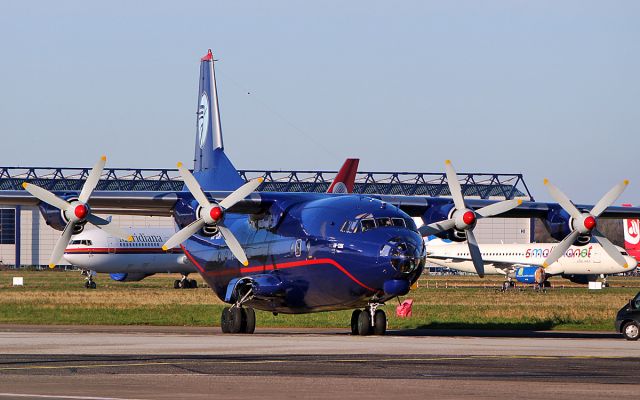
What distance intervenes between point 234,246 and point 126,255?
53982mm

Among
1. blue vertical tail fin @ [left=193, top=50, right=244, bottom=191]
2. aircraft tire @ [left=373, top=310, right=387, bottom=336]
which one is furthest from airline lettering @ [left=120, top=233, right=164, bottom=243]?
aircraft tire @ [left=373, top=310, right=387, bottom=336]

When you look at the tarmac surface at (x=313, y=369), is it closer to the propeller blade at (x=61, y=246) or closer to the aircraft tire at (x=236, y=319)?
the aircraft tire at (x=236, y=319)

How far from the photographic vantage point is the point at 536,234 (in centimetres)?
17125


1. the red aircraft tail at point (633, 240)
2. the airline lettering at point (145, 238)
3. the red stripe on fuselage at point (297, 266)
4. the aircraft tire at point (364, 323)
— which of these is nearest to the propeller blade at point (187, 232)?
the red stripe on fuselage at point (297, 266)

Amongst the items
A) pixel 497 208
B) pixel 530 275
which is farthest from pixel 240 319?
pixel 530 275

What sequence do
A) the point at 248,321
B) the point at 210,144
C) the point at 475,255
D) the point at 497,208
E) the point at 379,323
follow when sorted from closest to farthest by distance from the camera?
1. the point at 379,323
2. the point at 248,321
3. the point at 475,255
4. the point at 497,208
5. the point at 210,144

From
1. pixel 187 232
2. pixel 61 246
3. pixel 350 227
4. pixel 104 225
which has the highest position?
pixel 104 225

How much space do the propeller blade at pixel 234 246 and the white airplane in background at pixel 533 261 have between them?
50.5 metres

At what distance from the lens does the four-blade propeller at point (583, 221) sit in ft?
120

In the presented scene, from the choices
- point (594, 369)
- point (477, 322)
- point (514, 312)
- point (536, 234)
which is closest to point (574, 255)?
point (514, 312)

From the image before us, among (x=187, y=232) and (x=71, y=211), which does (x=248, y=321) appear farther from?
(x=71, y=211)

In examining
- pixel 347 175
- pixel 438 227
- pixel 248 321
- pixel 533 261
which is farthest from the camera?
pixel 533 261

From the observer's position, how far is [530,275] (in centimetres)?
8912

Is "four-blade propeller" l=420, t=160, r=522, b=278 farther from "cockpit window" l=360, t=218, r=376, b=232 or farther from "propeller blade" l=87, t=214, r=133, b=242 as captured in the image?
"propeller blade" l=87, t=214, r=133, b=242
